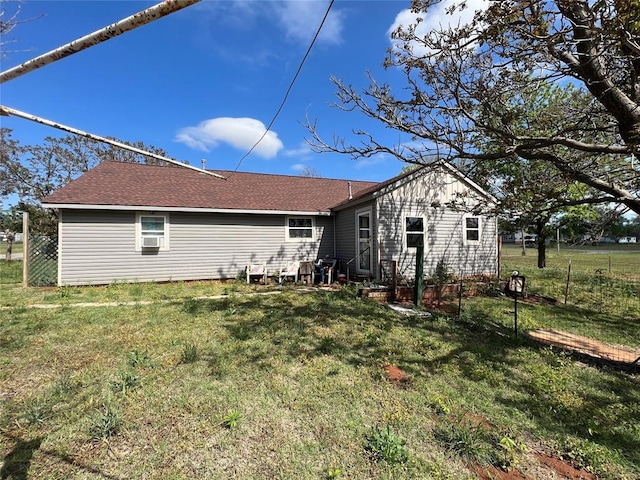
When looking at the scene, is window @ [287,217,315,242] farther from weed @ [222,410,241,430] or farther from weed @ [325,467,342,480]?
weed @ [325,467,342,480]

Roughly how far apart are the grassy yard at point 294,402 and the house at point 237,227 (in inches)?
165

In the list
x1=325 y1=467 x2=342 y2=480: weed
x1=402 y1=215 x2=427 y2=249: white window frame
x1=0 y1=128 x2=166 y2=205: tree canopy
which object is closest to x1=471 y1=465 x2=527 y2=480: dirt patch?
x1=325 y1=467 x2=342 y2=480: weed

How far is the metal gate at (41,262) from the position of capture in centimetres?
918

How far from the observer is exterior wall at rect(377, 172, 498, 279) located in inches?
400

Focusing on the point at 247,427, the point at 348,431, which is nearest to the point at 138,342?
the point at 247,427

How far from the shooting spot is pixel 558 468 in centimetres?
237

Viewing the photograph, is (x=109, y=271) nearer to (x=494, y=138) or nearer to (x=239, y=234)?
(x=239, y=234)

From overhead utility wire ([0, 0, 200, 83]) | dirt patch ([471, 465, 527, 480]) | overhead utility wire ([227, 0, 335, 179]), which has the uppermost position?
overhead utility wire ([227, 0, 335, 179])

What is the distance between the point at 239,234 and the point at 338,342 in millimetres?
7350

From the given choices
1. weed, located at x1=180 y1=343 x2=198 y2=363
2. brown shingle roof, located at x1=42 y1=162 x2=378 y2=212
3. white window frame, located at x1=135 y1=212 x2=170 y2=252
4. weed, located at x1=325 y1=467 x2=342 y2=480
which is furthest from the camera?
white window frame, located at x1=135 y1=212 x2=170 y2=252

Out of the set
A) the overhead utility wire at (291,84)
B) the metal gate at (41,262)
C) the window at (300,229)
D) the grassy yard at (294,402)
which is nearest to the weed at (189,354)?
the grassy yard at (294,402)

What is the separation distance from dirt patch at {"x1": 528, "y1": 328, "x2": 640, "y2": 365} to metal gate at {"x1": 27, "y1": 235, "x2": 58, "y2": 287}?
42.1ft

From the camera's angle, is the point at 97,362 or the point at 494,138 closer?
the point at 97,362

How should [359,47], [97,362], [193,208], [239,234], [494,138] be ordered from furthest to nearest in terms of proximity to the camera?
1. [239,234]
2. [193,208]
3. [359,47]
4. [494,138]
5. [97,362]
